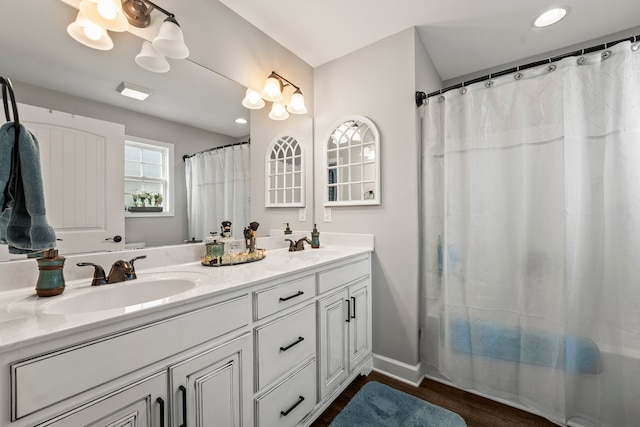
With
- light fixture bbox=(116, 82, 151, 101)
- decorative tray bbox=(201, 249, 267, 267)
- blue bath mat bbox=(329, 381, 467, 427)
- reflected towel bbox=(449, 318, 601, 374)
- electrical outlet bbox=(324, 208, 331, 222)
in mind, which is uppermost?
light fixture bbox=(116, 82, 151, 101)

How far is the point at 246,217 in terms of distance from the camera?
1764 millimetres

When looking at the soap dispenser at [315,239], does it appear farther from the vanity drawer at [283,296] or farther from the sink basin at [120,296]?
the sink basin at [120,296]

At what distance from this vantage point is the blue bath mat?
142cm

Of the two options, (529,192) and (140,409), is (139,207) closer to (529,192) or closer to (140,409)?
(140,409)

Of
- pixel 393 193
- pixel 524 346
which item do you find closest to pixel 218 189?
pixel 393 193

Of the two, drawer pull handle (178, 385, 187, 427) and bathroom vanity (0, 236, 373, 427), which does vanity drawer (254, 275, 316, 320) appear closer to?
bathroom vanity (0, 236, 373, 427)

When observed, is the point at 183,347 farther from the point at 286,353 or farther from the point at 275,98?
the point at 275,98

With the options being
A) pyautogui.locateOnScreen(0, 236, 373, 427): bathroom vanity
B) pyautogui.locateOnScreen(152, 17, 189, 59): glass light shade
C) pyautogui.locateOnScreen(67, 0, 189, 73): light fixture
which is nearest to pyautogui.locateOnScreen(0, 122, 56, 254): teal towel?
pyautogui.locateOnScreen(0, 236, 373, 427): bathroom vanity

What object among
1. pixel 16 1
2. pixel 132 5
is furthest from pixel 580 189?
pixel 16 1

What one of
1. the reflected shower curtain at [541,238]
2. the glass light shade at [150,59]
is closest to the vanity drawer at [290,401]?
the reflected shower curtain at [541,238]

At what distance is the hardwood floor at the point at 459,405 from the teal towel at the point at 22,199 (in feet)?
4.99

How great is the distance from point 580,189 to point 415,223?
33.8 inches

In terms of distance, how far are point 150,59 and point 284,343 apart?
1.53 metres

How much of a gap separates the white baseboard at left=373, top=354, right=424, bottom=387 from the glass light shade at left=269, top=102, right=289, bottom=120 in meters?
1.95
